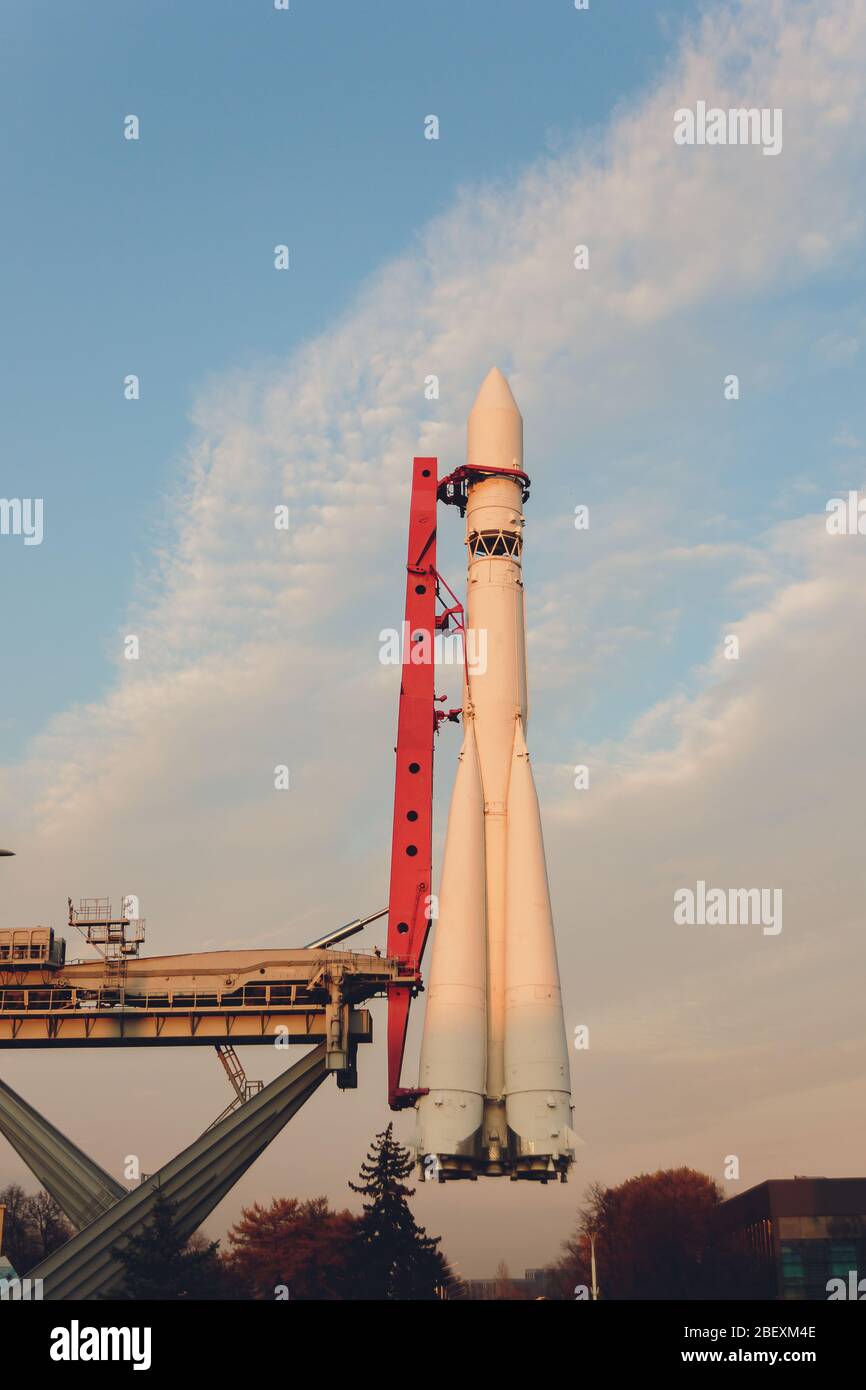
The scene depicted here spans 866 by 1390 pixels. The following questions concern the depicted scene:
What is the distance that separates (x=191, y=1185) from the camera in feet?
171

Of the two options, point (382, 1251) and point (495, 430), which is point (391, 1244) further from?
point (495, 430)

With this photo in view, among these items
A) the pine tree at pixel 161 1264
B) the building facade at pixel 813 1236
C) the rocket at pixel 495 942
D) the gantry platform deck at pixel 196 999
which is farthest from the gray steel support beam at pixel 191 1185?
the building facade at pixel 813 1236

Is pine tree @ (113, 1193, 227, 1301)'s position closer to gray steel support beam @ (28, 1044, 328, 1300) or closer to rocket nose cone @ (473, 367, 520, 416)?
gray steel support beam @ (28, 1044, 328, 1300)

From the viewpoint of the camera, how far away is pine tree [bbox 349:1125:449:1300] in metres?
55.8

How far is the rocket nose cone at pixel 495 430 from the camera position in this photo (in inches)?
2269

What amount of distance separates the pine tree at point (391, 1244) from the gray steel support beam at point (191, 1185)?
5.20 meters

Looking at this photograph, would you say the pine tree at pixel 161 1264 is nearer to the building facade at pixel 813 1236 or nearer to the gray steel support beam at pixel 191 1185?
the gray steel support beam at pixel 191 1185

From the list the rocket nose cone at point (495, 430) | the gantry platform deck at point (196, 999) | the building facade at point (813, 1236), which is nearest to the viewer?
the gantry platform deck at point (196, 999)

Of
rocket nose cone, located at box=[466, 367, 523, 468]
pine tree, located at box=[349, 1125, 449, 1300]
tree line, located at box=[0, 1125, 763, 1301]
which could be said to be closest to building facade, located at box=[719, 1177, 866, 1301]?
tree line, located at box=[0, 1125, 763, 1301]
